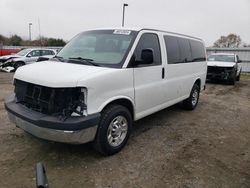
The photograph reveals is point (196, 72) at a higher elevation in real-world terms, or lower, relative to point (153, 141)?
higher

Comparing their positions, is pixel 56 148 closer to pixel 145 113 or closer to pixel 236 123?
pixel 145 113

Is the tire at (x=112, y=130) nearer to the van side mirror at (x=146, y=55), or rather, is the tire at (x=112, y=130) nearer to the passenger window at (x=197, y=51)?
the van side mirror at (x=146, y=55)

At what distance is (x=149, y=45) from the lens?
4.55m

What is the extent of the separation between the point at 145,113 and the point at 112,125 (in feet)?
3.20

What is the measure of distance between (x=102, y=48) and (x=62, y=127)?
169 centimetres

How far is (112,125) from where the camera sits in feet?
12.5

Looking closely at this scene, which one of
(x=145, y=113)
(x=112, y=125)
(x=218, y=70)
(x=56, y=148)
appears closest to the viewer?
(x=112, y=125)

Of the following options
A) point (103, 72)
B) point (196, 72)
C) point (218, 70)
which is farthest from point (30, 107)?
point (218, 70)

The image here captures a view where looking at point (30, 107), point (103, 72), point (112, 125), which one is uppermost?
point (103, 72)

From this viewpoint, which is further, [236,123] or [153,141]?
[236,123]

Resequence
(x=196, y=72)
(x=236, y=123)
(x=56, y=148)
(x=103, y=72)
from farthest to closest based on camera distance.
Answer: (x=196, y=72) → (x=236, y=123) → (x=56, y=148) → (x=103, y=72)

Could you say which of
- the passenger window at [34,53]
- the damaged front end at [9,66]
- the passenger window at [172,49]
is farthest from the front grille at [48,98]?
the passenger window at [34,53]

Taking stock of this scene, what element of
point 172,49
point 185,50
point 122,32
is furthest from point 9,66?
point 122,32

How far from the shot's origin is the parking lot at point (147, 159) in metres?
3.25
